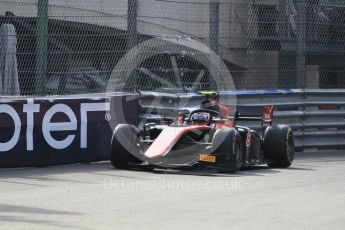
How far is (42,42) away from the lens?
12.2 m

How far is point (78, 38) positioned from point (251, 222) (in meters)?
5.96

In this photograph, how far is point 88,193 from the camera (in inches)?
364

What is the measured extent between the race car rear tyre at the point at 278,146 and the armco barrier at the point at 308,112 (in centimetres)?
212

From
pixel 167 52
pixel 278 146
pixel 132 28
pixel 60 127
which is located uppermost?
pixel 132 28

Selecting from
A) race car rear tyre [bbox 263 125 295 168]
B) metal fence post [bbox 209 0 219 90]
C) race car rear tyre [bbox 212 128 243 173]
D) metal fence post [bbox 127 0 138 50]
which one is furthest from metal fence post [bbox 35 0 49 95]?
race car rear tyre [bbox 263 125 295 168]

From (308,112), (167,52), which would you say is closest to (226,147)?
(167,52)

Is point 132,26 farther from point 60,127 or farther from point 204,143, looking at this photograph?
point 204,143

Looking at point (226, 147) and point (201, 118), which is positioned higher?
point (201, 118)

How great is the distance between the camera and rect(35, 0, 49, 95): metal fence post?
12.2 m

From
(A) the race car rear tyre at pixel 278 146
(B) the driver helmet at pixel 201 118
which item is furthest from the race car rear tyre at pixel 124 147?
(A) the race car rear tyre at pixel 278 146

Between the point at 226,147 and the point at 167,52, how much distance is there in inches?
118

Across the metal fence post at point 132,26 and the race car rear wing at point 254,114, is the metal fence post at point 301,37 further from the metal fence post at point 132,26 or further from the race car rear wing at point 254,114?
the metal fence post at point 132,26

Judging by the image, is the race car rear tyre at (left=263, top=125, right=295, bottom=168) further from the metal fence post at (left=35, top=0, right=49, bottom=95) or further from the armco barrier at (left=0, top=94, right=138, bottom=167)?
the metal fence post at (left=35, top=0, right=49, bottom=95)

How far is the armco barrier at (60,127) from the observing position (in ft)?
38.9
